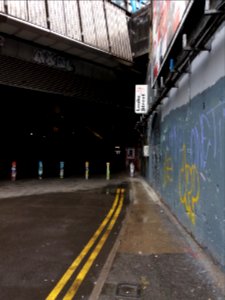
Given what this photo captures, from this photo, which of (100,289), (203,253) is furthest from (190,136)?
(100,289)

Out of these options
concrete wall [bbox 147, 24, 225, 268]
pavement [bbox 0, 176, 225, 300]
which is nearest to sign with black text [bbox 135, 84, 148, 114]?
concrete wall [bbox 147, 24, 225, 268]

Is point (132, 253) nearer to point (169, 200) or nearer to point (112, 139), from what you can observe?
point (169, 200)

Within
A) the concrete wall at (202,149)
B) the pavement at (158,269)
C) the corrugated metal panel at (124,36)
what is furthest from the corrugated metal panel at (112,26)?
the pavement at (158,269)

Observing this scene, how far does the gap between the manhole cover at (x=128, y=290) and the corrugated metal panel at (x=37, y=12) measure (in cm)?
1388

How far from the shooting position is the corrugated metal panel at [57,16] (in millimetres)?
16812

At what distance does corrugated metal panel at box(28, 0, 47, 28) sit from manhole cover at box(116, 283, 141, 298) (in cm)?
1388

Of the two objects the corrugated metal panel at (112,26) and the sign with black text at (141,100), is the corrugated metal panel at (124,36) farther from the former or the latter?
the sign with black text at (141,100)

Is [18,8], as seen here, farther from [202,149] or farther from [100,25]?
[202,149]

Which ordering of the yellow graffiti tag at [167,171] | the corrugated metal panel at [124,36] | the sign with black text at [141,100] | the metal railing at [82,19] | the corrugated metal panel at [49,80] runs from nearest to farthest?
the yellow graffiti tag at [167,171]
the metal railing at [82,19]
the corrugated metal panel at [49,80]
the sign with black text at [141,100]
the corrugated metal panel at [124,36]

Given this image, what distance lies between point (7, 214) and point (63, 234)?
3.02m

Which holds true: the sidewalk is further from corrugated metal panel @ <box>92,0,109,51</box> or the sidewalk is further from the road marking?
corrugated metal panel @ <box>92,0,109,51</box>

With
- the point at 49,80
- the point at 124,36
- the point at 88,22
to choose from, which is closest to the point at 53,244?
the point at 49,80

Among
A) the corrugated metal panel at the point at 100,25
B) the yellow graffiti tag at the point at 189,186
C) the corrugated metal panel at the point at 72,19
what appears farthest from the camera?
the corrugated metal panel at the point at 100,25

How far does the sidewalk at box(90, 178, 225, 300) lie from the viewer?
4703mm
